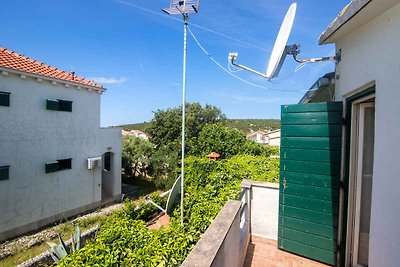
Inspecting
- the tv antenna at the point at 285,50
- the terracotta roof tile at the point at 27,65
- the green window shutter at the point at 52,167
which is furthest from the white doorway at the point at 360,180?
the green window shutter at the point at 52,167

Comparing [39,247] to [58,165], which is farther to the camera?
[58,165]

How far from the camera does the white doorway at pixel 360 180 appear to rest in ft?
10.3

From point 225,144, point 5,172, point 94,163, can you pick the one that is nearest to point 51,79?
point 5,172

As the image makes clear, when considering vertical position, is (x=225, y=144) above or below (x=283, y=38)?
below

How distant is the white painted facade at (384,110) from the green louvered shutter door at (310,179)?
98cm

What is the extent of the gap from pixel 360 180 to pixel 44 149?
12618 mm

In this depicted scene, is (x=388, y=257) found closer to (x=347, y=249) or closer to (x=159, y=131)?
(x=347, y=249)

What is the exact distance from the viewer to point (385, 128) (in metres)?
2.25

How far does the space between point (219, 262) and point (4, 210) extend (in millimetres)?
11861

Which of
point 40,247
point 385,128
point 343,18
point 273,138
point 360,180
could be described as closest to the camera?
point 385,128

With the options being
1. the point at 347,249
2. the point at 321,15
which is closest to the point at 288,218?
the point at 347,249

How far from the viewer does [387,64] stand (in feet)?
7.31

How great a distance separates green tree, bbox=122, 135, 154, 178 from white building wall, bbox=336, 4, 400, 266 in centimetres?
1982

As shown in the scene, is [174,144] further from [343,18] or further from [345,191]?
[343,18]
